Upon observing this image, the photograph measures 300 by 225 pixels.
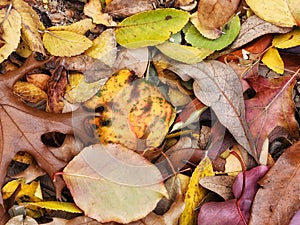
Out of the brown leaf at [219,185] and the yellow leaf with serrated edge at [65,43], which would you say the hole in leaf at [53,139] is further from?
the brown leaf at [219,185]

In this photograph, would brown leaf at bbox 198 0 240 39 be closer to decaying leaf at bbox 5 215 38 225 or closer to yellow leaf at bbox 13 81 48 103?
yellow leaf at bbox 13 81 48 103

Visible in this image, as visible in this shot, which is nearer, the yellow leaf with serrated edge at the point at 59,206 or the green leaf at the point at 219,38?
the yellow leaf with serrated edge at the point at 59,206

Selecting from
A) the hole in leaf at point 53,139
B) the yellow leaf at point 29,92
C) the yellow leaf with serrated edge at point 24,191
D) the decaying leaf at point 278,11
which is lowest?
the yellow leaf with serrated edge at point 24,191

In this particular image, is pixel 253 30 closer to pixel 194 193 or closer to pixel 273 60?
pixel 273 60

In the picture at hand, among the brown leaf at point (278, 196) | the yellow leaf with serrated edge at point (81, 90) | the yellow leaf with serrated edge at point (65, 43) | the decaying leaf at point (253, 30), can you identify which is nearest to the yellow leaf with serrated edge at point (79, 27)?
the yellow leaf with serrated edge at point (65, 43)

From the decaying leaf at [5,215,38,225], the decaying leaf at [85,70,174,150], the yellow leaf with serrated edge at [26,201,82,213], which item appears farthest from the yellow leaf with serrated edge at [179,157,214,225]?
the decaying leaf at [5,215,38,225]

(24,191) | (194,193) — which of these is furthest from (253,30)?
(24,191)

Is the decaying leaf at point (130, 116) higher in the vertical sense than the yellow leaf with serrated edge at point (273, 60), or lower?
lower
